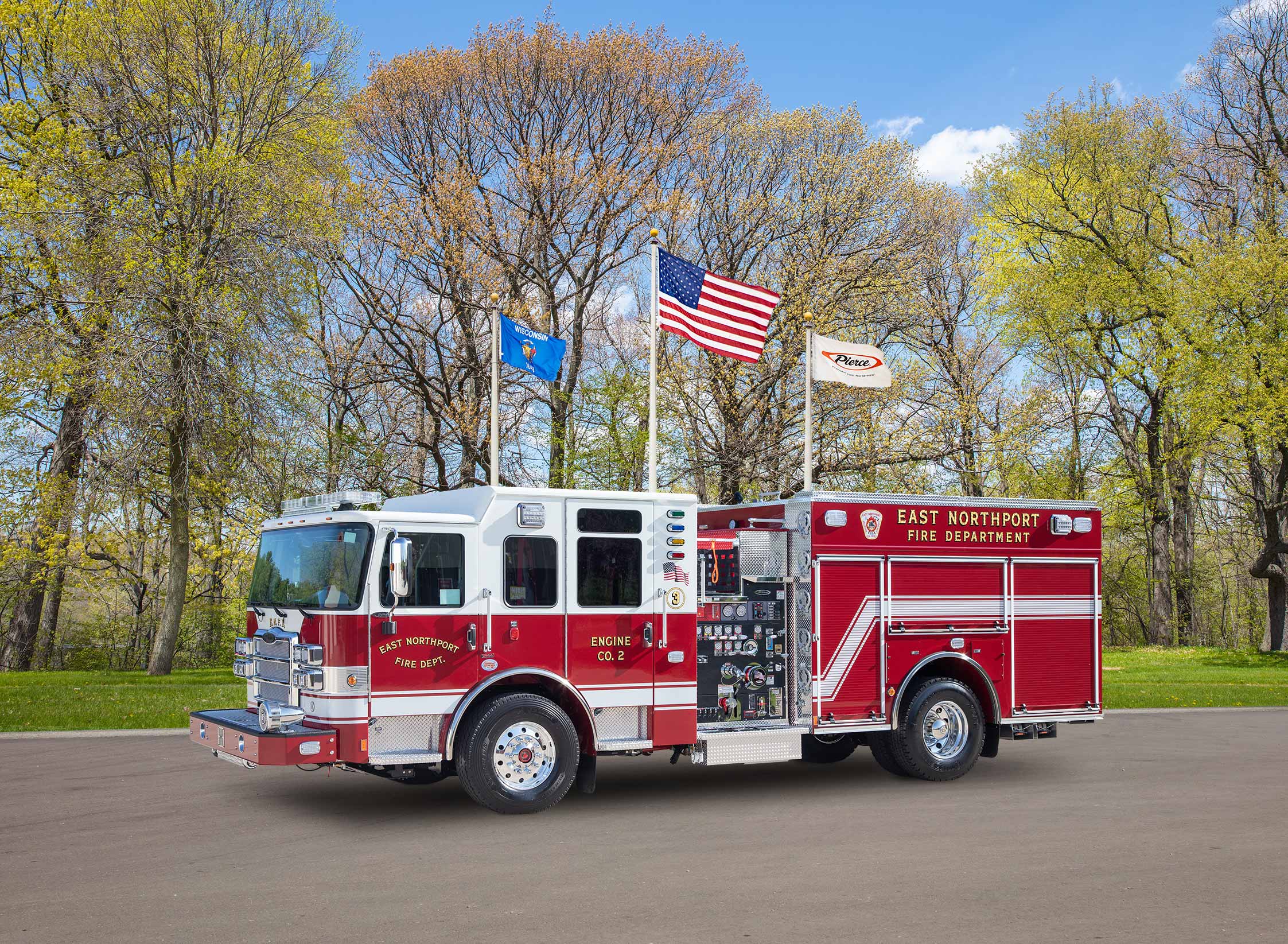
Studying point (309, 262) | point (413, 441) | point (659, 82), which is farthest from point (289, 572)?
point (659, 82)

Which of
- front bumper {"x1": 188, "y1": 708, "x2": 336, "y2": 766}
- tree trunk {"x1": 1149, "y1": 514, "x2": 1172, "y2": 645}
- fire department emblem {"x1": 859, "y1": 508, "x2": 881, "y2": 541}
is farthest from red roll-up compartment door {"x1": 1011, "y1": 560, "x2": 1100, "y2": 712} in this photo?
tree trunk {"x1": 1149, "y1": 514, "x2": 1172, "y2": 645}

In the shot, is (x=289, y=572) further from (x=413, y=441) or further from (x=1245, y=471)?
(x=1245, y=471)

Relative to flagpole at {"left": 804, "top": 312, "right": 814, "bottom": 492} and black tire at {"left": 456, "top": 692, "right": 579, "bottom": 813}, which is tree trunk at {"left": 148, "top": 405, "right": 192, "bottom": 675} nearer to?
flagpole at {"left": 804, "top": 312, "right": 814, "bottom": 492}

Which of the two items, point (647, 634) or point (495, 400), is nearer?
point (647, 634)

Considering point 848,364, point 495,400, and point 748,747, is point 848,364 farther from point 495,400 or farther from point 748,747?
point 748,747

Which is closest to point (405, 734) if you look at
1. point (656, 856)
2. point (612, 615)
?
point (612, 615)

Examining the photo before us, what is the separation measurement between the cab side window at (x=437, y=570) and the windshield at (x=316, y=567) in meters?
0.29

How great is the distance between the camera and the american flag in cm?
1584

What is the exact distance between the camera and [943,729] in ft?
40.4

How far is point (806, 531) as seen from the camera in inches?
463

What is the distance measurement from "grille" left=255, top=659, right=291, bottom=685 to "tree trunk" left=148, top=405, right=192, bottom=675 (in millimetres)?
14134

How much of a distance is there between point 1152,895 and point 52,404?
25.8 m

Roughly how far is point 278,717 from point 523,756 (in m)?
2.06

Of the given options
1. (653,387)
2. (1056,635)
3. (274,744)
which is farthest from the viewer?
(653,387)
